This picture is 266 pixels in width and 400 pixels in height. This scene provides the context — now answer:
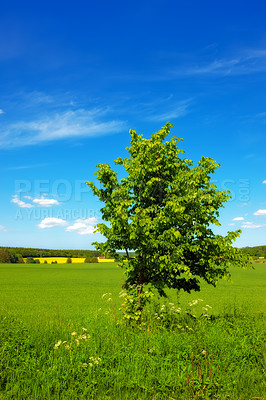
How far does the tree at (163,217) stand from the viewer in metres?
9.49

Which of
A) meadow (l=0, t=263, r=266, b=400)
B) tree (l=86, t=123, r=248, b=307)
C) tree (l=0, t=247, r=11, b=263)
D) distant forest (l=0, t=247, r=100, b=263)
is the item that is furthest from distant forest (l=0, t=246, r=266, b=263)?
meadow (l=0, t=263, r=266, b=400)

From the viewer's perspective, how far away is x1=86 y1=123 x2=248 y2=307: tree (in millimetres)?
9488

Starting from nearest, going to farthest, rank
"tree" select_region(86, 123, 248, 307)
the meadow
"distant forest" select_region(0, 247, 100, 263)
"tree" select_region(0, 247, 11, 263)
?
the meadow, "tree" select_region(86, 123, 248, 307), "tree" select_region(0, 247, 11, 263), "distant forest" select_region(0, 247, 100, 263)

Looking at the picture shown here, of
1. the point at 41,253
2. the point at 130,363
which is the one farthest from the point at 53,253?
the point at 130,363

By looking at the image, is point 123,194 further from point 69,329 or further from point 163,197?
point 69,329

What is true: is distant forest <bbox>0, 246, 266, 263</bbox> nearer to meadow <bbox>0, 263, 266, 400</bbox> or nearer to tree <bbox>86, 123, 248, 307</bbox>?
tree <bbox>86, 123, 248, 307</bbox>

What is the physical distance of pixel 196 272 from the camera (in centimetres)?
1055

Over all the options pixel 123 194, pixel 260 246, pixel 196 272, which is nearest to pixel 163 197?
pixel 123 194

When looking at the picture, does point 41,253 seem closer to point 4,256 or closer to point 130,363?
point 4,256

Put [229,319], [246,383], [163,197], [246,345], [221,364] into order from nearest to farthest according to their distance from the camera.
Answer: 1. [246,383]
2. [221,364]
3. [246,345]
4. [229,319]
5. [163,197]

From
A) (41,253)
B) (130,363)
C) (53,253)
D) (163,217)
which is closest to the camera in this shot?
(130,363)

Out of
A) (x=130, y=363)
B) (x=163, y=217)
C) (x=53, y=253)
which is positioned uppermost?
(x=163, y=217)

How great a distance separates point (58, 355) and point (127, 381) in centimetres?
184

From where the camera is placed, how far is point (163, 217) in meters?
9.39
